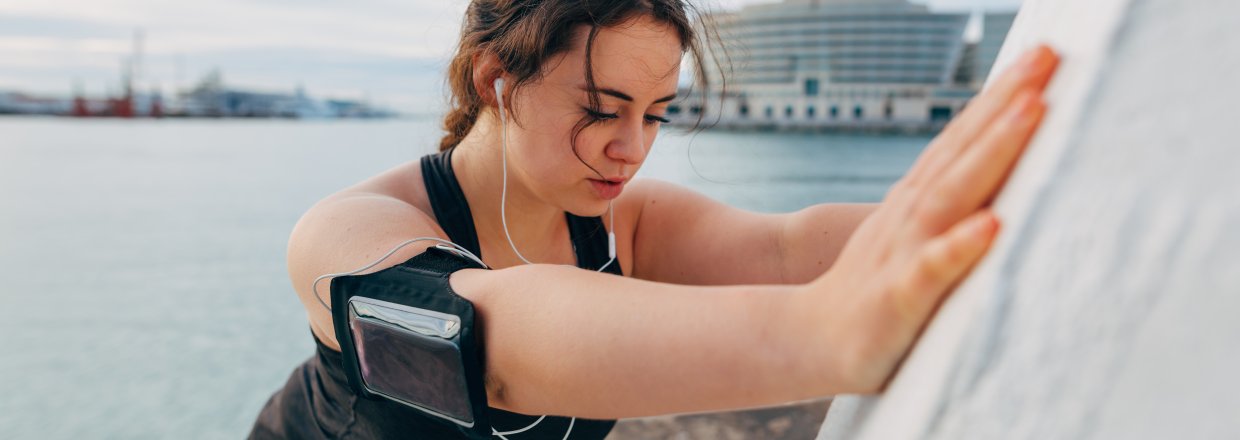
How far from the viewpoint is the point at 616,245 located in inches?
60.9

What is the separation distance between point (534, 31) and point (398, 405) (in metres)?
0.58

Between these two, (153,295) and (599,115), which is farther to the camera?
(153,295)

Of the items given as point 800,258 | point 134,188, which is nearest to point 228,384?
point 800,258

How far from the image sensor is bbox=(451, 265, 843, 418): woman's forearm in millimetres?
601

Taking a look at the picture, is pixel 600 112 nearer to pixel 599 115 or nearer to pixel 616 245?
pixel 599 115

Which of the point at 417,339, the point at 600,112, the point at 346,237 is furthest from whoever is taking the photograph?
the point at 600,112

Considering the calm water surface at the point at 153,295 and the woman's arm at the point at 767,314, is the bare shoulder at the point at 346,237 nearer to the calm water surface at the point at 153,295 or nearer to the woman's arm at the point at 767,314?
the woman's arm at the point at 767,314

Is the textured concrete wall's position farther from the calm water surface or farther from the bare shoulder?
the calm water surface

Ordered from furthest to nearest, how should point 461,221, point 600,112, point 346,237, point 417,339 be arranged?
point 461,221
point 600,112
point 346,237
point 417,339

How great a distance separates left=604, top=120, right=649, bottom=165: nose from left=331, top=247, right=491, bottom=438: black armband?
0.35m

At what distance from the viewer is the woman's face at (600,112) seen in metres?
1.15

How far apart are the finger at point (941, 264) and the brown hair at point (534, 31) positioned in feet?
2.20

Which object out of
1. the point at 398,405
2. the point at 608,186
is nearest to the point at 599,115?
the point at 608,186

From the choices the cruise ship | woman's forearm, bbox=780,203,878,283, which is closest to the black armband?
woman's forearm, bbox=780,203,878,283
